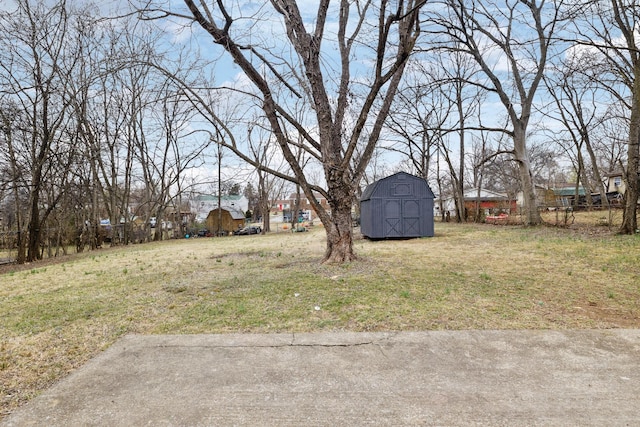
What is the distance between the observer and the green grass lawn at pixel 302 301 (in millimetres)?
3498

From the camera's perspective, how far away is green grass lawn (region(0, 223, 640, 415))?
350cm

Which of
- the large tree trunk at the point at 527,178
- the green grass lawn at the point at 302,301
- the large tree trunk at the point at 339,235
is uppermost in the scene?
the large tree trunk at the point at 527,178

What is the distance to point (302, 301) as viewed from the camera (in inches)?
181

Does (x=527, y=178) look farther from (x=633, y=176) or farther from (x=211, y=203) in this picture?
(x=211, y=203)

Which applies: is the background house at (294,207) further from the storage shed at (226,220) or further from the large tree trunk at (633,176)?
the large tree trunk at (633,176)

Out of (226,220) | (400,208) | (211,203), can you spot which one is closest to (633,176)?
(400,208)

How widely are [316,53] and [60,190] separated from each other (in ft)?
48.3

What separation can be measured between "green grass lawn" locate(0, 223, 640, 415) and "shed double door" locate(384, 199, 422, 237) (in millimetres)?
6884

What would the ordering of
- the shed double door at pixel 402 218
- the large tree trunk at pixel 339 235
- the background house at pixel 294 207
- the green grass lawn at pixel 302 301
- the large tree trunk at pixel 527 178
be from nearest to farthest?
the green grass lawn at pixel 302 301 → the large tree trunk at pixel 339 235 → the shed double door at pixel 402 218 → the large tree trunk at pixel 527 178 → the background house at pixel 294 207

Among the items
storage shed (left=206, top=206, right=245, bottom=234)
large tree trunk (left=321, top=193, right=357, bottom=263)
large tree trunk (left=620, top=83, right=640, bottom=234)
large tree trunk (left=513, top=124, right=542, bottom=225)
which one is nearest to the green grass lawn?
large tree trunk (left=321, top=193, right=357, bottom=263)

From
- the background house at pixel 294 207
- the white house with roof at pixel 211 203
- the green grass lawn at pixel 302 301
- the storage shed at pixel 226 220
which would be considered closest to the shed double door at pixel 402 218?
the green grass lawn at pixel 302 301

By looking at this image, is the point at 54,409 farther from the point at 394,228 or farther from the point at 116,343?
the point at 394,228

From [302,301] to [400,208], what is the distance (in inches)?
421

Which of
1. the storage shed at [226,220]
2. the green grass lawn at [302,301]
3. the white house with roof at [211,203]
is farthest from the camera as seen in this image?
the white house with roof at [211,203]
